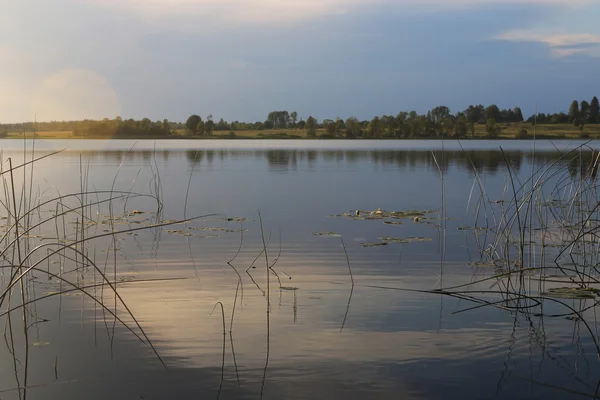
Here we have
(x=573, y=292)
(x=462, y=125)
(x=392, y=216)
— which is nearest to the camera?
(x=573, y=292)

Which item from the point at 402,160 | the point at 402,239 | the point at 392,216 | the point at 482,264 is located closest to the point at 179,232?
the point at 402,239

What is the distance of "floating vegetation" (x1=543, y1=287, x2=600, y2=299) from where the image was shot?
20.6 ft

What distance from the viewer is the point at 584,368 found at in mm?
4516

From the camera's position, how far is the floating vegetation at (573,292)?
247 inches

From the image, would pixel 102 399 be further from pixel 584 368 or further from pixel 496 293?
pixel 496 293

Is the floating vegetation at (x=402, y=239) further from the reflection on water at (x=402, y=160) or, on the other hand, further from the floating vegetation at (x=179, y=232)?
the reflection on water at (x=402, y=160)

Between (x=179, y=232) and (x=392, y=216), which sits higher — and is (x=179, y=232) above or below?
below

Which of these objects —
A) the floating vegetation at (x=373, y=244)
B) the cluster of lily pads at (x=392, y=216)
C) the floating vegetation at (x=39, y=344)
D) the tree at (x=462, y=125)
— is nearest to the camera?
the floating vegetation at (x=39, y=344)

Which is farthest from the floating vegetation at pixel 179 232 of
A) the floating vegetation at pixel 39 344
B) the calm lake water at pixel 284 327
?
the floating vegetation at pixel 39 344

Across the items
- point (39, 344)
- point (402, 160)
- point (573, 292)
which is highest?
point (402, 160)

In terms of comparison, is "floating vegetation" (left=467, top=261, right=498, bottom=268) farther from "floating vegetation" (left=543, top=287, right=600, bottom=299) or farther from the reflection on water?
the reflection on water

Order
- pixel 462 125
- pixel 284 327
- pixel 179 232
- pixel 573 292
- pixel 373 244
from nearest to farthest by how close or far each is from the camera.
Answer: pixel 284 327, pixel 573 292, pixel 373 244, pixel 179 232, pixel 462 125

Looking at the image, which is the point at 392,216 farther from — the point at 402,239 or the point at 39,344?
the point at 39,344

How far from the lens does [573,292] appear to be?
21.1 feet
